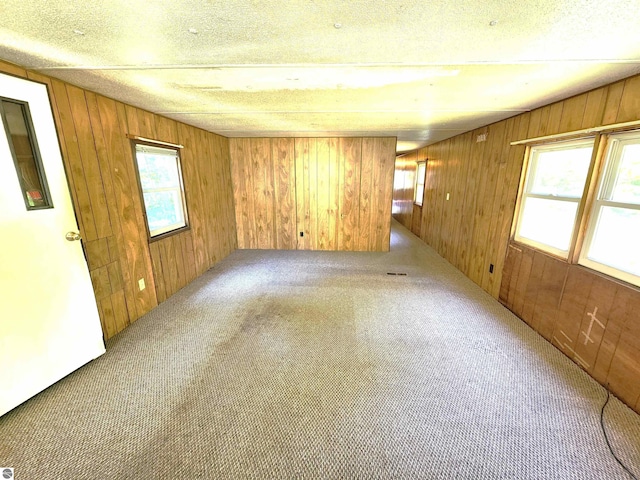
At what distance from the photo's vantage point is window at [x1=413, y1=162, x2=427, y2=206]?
19.6ft

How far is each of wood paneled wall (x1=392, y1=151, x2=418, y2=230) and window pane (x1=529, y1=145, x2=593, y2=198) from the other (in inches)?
149

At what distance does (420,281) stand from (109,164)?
3.77m

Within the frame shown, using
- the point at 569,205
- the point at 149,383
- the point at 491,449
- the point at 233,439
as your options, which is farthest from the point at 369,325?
the point at 569,205

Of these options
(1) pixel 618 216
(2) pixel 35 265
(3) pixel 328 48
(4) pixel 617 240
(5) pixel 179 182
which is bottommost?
(2) pixel 35 265

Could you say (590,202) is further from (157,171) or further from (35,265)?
(157,171)

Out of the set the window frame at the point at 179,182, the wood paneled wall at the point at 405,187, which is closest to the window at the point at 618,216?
the window frame at the point at 179,182

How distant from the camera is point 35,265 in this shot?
5.44 ft

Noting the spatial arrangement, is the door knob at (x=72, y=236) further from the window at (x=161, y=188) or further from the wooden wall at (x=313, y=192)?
the wooden wall at (x=313, y=192)

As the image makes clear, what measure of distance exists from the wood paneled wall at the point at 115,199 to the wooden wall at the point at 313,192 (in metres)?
1.40

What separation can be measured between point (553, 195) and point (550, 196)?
23mm

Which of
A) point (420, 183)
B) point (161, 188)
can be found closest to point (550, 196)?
point (420, 183)

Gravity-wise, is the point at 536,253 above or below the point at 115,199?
below

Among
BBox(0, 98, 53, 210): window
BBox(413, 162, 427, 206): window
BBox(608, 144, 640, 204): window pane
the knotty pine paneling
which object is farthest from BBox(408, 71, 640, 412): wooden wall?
BBox(0, 98, 53, 210): window

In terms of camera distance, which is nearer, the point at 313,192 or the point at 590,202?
the point at 590,202
